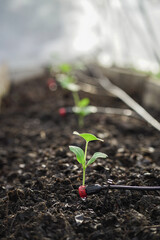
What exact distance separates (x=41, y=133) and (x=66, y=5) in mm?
3449

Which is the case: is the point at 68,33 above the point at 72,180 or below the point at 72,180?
above

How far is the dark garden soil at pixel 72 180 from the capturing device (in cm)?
81

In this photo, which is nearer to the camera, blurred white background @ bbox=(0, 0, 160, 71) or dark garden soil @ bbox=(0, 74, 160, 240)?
dark garden soil @ bbox=(0, 74, 160, 240)

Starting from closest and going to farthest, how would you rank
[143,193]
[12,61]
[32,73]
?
[143,193] → [32,73] → [12,61]

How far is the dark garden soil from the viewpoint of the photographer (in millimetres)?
809

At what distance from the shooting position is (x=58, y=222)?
0.83m

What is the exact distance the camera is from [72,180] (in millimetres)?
1063

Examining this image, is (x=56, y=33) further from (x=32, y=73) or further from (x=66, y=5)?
(x=32, y=73)

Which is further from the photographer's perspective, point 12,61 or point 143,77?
point 12,61

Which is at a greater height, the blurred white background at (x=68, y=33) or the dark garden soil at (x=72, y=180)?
the blurred white background at (x=68, y=33)

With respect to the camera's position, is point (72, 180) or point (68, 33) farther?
point (68, 33)

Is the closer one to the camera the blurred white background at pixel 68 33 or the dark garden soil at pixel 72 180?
the dark garden soil at pixel 72 180

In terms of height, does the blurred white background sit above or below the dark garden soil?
above

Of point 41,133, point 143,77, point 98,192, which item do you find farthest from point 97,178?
point 143,77
